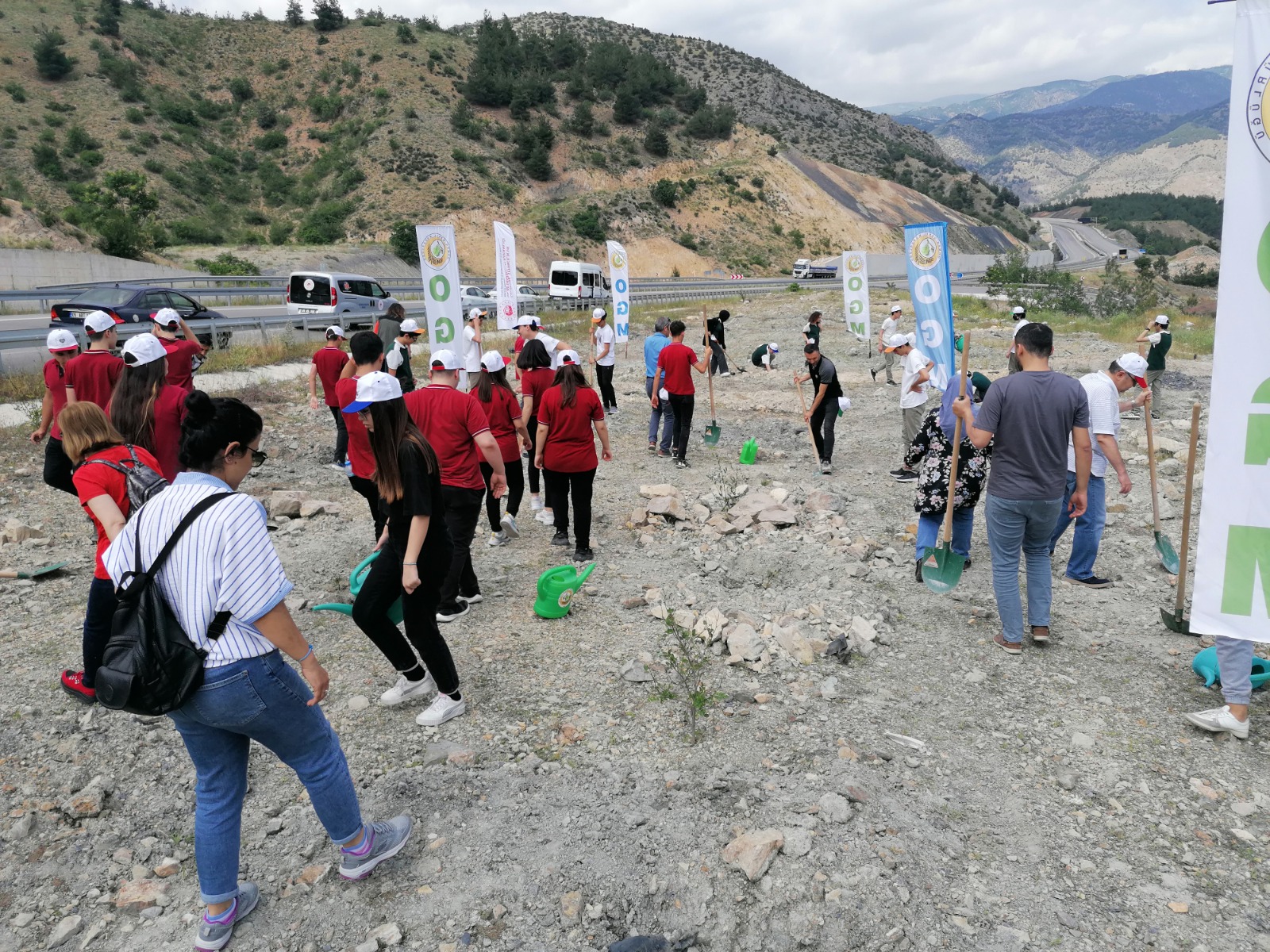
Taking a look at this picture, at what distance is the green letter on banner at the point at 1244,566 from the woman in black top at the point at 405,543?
3.63 metres

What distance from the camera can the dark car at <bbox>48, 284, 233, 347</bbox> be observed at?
45.9 ft

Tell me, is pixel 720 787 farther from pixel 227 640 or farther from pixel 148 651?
pixel 148 651

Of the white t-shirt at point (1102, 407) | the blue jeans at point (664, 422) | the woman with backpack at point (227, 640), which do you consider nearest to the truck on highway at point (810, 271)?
the blue jeans at point (664, 422)

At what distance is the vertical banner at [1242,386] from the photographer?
316cm

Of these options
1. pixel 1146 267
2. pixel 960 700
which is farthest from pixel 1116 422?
pixel 1146 267

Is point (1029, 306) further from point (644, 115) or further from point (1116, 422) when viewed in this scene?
point (644, 115)

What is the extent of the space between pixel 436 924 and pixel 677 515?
4.74m

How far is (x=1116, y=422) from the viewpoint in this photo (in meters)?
5.52

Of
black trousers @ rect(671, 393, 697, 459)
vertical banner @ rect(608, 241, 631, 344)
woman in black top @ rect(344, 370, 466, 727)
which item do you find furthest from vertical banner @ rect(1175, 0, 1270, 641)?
vertical banner @ rect(608, 241, 631, 344)

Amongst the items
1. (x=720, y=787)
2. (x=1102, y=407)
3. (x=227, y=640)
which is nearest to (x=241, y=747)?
(x=227, y=640)

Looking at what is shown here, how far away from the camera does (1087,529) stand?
5801mm

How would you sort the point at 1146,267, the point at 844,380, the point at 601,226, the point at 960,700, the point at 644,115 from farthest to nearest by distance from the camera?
the point at 644,115 < the point at 601,226 < the point at 1146,267 < the point at 844,380 < the point at 960,700

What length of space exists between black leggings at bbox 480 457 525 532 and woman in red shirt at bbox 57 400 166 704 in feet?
10.1

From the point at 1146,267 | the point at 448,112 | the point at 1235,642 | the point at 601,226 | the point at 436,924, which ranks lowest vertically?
the point at 436,924
